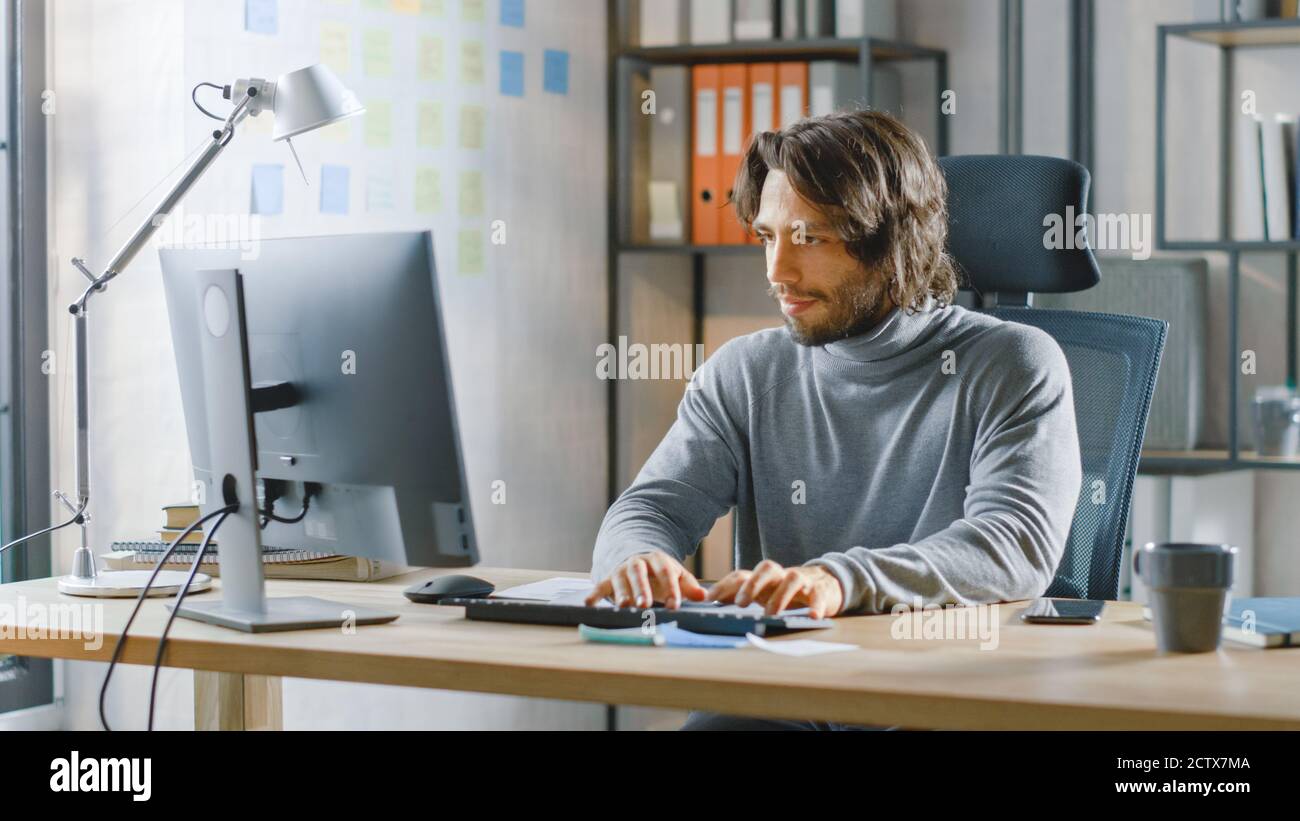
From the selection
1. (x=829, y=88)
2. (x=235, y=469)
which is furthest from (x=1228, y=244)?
(x=235, y=469)

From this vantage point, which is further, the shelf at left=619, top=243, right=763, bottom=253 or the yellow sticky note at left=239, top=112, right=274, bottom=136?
the shelf at left=619, top=243, right=763, bottom=253

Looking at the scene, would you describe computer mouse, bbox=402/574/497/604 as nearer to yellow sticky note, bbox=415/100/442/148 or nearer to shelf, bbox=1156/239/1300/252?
yellow sticky note, bbox=415/100/442/148

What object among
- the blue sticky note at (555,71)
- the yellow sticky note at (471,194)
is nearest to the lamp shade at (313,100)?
the yellow sticky note at (471,194)

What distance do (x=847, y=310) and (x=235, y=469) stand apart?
0.81 meters

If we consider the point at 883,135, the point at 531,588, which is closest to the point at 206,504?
the point at 531,588

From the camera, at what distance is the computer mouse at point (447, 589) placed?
163 cm

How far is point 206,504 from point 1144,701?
0.97 metres

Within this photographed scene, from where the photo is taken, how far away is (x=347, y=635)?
1.42 m

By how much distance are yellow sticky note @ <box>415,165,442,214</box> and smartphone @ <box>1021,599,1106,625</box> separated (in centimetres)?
162

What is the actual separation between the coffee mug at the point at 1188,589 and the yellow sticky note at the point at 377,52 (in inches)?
73.1

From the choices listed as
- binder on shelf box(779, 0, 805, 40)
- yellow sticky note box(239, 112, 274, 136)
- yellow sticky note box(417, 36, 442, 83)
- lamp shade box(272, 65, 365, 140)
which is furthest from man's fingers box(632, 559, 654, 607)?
binder on shelf box(779, 0, 805, 40)

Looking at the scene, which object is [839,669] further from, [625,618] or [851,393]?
[851,393]

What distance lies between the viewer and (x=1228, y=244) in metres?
2.86

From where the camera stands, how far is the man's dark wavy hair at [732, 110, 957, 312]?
6.05 feet
